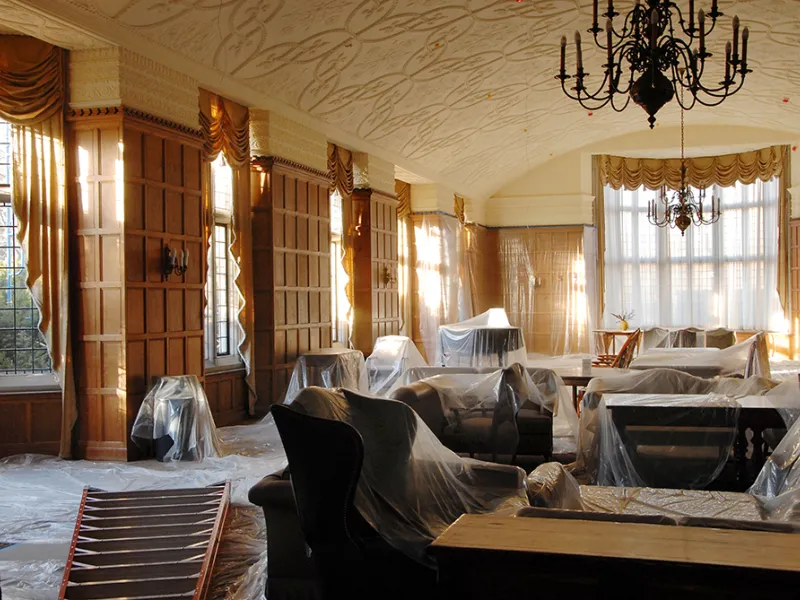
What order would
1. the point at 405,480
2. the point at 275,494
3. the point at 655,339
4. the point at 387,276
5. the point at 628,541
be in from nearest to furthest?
the point at 628,541 < the point at 405,480 < the point at 275,494 < the point at 655,339 < the point at 387,276

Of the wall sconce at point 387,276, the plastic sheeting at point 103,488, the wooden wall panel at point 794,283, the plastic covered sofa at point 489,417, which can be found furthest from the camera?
the wooden wall panel at point 794,283

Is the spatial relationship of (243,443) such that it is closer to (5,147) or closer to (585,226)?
(5,147)

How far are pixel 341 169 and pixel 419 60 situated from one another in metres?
1.95

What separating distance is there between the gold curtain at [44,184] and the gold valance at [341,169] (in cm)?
392

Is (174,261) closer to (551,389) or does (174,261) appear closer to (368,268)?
(551,389)

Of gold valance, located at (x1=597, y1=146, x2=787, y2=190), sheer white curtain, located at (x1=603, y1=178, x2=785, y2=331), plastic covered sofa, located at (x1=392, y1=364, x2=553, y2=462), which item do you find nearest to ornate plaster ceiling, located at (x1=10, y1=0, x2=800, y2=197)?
gold valance, located at (x1=597, y1=146, x2=787, y2=190)

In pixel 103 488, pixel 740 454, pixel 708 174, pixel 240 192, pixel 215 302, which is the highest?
pixel 708 174

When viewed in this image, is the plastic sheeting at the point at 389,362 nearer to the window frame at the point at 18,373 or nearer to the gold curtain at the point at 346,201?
the gold curtain at the point at 346,201

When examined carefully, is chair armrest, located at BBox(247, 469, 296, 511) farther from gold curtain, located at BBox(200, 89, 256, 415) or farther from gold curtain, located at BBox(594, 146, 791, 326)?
gold curtain, located at BBox(594, 146, 791, 326)

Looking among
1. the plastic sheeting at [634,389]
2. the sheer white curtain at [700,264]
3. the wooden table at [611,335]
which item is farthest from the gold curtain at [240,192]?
the sheer white curtain at [700,264]

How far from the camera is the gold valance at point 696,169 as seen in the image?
14531 mm

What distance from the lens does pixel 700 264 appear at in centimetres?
1548

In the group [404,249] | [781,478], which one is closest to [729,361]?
[781,478]

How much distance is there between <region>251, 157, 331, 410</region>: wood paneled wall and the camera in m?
8.32
